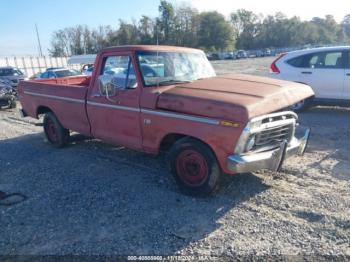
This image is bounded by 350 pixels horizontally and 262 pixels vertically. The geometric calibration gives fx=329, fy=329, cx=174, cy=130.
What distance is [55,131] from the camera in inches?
285

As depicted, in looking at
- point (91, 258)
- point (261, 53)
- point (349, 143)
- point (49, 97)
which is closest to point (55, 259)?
point (91, 258)

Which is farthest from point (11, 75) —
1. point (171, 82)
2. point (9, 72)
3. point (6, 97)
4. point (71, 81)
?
point (171, 82)

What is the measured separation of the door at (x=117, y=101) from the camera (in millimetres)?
5039

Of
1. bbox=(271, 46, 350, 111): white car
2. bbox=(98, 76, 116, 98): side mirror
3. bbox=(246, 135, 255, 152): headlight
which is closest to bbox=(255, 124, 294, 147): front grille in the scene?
bbox=(246, 135, 255, 152): headlight

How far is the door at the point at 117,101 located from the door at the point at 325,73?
19.5 feet

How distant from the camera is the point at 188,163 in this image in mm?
4551

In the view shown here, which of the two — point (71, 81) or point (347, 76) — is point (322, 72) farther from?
A: point (71, 81)

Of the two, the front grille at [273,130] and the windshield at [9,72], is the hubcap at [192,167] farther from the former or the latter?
the windshield at [9,72]

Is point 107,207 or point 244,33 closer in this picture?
point 107,207

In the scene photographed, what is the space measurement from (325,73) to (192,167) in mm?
6127

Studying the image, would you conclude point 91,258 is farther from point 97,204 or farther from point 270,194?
point 270,194

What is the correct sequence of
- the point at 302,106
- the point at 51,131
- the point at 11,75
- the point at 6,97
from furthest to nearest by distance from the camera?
the point at 11,75, the point at 6,97, the point at 302,106, the point at 51,131

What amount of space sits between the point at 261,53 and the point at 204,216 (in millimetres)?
84194

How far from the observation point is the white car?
863 centimetres
